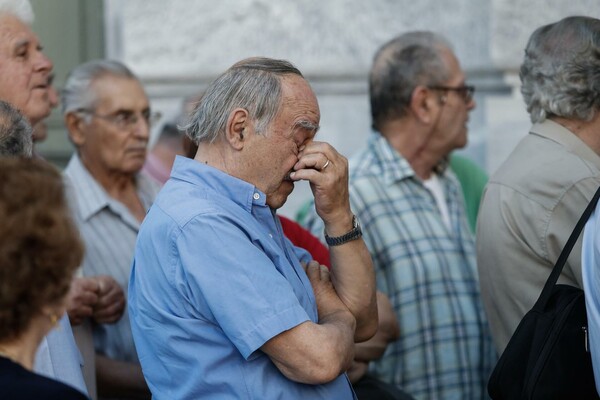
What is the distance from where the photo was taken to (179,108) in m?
5.57

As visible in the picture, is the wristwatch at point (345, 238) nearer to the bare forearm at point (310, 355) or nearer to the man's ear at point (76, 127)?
the bare forearm at point (310, 355)

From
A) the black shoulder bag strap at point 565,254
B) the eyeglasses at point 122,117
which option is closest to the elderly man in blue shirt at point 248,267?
the black shoulder bag strap at point 565,254

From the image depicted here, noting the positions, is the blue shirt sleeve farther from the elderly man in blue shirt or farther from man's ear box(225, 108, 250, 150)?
man's ear box(225, 108, 250, 150)

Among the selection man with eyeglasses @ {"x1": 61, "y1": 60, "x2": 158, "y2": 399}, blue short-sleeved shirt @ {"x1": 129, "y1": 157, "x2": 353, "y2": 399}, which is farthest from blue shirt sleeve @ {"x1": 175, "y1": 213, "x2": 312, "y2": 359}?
man with eyeglasses @ {"x1": 61, "y1": 60, "x2": 158, "y2": 399}

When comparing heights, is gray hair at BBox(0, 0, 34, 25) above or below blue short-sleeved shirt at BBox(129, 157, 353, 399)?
above

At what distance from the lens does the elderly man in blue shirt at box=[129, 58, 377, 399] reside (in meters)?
2.48

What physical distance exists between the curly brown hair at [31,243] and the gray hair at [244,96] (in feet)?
2.53

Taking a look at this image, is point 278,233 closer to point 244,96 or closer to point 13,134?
point 244,96

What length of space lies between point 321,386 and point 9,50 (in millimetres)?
1773

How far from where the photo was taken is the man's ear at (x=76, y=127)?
4.36m

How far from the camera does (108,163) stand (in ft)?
14.0

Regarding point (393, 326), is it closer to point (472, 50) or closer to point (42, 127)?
point (42, 127)

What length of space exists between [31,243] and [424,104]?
2835 millimetres

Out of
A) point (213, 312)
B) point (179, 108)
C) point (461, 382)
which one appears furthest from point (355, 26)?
point (213, 312)
